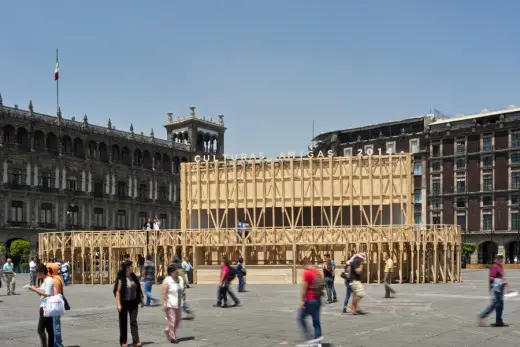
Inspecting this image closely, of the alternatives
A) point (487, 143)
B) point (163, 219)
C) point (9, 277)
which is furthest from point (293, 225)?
point (163, 219)

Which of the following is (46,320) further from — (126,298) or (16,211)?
(16,211)

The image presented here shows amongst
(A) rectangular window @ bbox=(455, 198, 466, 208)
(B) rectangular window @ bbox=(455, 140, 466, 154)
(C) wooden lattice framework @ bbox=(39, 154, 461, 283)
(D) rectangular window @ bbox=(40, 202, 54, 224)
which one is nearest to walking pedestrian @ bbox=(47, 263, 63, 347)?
(C) wooden lattice framework @ bbox=(39, 154, 461, 283)

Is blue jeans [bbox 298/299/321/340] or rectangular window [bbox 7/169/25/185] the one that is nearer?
blue jeans [bbox 298/299/321/340]

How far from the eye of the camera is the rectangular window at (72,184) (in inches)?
3009

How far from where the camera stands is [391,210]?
4147 cm

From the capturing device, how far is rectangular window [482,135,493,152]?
80.4 meters

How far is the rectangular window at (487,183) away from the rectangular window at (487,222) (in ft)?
10.3

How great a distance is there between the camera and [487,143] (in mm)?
80750

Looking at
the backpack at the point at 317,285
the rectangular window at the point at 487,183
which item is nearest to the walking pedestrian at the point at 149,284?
the backpack at the point at 317,285

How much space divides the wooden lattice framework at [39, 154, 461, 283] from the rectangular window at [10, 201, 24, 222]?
3035 centimetres

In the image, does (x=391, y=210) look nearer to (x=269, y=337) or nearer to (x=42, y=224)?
A: (x=269, y=337)

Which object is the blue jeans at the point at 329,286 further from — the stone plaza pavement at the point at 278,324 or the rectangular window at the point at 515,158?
the rectangular window at the point at 515,158

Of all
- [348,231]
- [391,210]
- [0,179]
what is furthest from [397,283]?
[0,179]

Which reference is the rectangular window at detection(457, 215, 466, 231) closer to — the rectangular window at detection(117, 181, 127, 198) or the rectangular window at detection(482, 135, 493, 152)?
the rectangular window at detection(482, 135, 493, 152)
